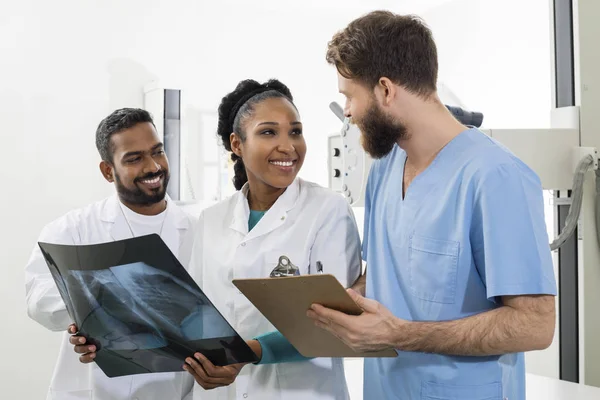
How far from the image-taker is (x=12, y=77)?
10.8 feet

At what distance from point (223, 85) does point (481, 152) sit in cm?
312

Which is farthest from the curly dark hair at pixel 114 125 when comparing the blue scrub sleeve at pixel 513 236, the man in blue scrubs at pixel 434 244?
the blue scrub sleeve at pixel 513 236

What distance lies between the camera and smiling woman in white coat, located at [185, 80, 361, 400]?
1.28 metres

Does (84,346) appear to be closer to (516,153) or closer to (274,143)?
(274,143)

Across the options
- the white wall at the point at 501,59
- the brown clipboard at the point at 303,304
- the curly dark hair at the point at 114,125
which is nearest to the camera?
the brown clipboard at the point at 303,304

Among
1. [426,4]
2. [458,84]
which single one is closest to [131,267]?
[458,84]

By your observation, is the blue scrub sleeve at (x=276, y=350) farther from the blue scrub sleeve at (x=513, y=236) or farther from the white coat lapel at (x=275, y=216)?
the blue scrub sleeve at (x=513, y=236)

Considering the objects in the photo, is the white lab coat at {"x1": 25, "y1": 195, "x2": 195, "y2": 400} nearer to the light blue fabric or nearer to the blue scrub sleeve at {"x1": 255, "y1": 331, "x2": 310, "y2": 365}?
the light blue fabric

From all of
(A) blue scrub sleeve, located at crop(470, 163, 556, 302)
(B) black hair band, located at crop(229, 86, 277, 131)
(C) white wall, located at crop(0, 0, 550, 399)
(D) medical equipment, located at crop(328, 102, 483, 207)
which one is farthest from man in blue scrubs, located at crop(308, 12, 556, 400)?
(C) white wall, located at crop(0, 0, 550, 399)

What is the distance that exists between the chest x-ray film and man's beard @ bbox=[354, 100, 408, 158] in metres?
0.43

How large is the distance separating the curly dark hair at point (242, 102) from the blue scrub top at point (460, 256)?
1.23 ft

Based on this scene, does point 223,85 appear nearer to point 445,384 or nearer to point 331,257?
point 331,257

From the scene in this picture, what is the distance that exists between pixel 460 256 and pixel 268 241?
44 centimetres

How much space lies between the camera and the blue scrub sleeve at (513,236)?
3.24 feet
